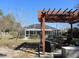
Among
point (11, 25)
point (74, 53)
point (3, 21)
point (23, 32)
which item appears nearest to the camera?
point (74, 53)

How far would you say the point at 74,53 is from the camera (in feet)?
40.4

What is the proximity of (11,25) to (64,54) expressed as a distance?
35.2 m

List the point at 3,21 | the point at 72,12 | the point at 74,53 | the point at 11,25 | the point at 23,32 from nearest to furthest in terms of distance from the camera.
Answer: the point at 74,53, the point at 72,12, the point at 3,21, the point at 11,25, the point at 23,32

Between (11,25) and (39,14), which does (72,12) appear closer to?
(39,14)

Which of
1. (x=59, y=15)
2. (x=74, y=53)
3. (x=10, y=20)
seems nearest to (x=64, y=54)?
(x=74, y=53)

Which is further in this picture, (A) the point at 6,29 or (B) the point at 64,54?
(A) the point at 6,29

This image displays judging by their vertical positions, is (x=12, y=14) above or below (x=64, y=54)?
above

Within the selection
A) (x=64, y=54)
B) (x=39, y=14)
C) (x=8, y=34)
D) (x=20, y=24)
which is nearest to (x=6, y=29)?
(x=8, y=34)

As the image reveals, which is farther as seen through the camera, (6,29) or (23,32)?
(23,32)

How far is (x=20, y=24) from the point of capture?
146ft

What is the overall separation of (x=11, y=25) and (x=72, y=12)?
108ft


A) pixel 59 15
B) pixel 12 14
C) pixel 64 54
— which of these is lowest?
pixel 64 54

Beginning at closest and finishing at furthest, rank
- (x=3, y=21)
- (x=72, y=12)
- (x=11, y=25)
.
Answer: (x=72, y=12) < (x=3, y=21) < (x=11, y=25)

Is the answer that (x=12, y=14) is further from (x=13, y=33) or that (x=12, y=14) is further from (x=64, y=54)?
(x=64, y=54)
